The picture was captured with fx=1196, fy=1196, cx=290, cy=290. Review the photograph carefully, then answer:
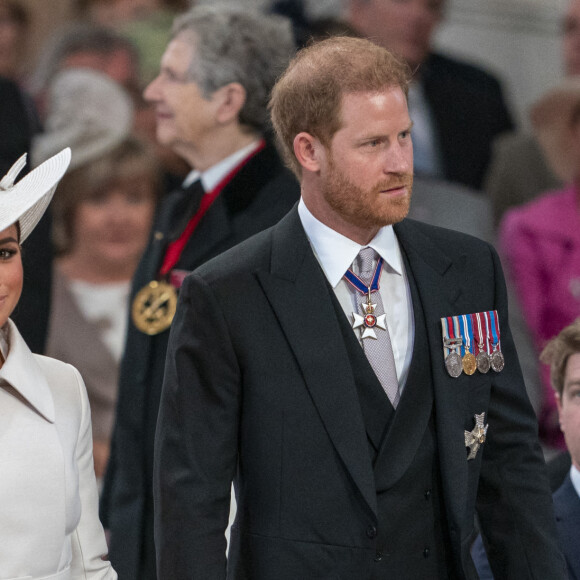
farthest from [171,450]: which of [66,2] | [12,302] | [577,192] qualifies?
[66,2]

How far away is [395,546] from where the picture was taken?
7.31 feet

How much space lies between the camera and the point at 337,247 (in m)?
2.31

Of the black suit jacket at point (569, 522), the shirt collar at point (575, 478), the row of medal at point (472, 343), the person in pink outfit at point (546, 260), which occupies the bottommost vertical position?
the black suit jacket at point (569, 522)

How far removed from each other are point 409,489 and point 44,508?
0.67m

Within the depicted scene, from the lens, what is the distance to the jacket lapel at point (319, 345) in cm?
219

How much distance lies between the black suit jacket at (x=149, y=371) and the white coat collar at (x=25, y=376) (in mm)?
855

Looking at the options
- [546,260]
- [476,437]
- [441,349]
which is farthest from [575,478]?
[546,260]

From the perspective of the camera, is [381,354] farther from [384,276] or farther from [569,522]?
[569,522]

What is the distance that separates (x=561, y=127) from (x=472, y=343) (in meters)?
2.80

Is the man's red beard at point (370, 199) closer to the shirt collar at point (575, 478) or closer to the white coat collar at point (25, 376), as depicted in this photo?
the white coat collar at point (25, 376)

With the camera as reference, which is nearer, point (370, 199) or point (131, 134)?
point (370, 199)

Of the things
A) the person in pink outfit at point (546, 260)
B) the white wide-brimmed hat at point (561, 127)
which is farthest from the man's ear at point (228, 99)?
the white wide-brimmed hat at point (561, 127)

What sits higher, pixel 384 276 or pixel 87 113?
pixel 87 113

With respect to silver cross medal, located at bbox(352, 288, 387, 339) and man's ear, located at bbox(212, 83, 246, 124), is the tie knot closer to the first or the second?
silver cross medal, located at bbox(352, 288, 387, 339)
